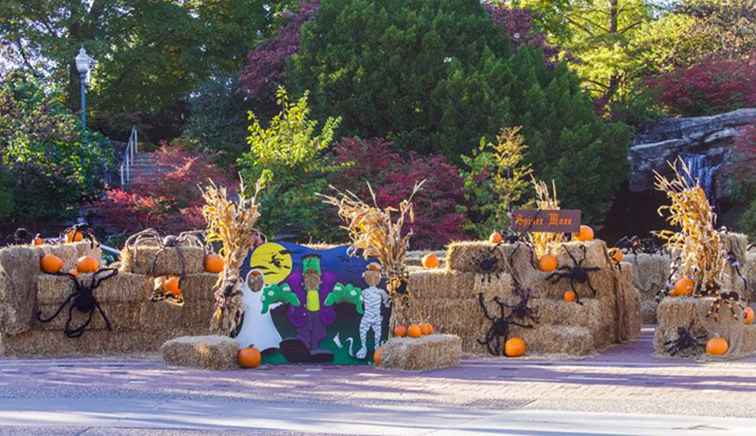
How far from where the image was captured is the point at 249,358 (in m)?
16.1

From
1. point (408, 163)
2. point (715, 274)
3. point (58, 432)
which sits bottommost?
point (58, 432)

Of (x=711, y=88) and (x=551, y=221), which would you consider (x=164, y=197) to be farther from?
(x=711, y=88)

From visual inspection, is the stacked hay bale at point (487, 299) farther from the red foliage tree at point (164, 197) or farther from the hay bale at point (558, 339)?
the red foliage tree at point (164, 197)

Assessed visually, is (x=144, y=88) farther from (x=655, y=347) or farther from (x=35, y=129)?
(x=655, y=347)

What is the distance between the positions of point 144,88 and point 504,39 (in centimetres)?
1223

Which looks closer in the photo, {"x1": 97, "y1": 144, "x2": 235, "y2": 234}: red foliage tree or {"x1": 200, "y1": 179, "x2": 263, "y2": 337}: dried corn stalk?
{"x1": 200, "y1": 179, "x2": 263, "y2": 337}: dried corn stalk

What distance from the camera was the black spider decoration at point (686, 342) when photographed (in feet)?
56.0

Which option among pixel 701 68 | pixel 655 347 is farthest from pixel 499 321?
pixel 701 68

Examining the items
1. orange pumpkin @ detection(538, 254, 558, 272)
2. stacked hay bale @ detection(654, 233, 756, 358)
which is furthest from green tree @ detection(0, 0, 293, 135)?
stacked hay bale @ detection(654, 233, 756, 358)

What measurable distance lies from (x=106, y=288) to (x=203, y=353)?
258 centimetres

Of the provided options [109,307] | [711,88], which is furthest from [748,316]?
[711,88]

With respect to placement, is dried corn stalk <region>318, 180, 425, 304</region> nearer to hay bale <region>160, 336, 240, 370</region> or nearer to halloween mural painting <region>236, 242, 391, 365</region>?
halloween mural painting <region>236, 242, 391, 365</region>

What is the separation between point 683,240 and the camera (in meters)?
17.8

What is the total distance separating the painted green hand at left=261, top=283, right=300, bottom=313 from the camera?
1667 cm
